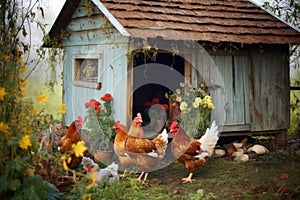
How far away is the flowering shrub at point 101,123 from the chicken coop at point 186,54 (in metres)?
0.15

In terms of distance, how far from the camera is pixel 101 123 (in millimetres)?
8820

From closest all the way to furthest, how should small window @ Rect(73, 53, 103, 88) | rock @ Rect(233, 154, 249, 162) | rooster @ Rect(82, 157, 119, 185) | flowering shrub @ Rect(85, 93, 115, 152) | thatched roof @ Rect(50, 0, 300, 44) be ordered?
rooster @ Rect(82, 157, 119, 185), thatched roof @ Rect(50, 0, 300, 44), flowering shrub @ Rect(85, 93, 115, 152), rock @ Rect(233, 154, 249, 162), small window @ Rect(73, 53, 103, 88)

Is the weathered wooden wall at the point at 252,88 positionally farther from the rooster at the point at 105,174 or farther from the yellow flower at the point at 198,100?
the rooster at the point at 105,174

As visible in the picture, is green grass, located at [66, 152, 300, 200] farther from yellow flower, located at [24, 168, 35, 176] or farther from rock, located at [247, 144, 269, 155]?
yellow flower, located at [24, 168, 35, 176]

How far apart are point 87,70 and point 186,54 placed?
85.1 inches

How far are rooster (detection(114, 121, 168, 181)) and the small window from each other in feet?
7.76

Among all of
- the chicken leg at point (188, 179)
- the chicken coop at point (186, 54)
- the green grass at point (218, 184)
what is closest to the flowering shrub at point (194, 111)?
the chicken coop at point (186, 54)

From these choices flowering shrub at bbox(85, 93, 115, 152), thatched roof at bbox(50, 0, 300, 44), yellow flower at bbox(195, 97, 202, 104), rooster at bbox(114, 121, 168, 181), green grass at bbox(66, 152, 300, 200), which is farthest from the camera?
yellow flower at bbox(195, 97, 202, 104)

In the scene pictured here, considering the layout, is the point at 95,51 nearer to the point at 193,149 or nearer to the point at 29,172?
the point at 193,149

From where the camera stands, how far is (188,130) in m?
9.08

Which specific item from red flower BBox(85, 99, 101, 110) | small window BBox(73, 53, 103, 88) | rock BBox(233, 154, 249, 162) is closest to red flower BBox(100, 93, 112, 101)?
red flower BBox(85, 99, 101, 110)

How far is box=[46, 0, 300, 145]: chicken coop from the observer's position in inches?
342

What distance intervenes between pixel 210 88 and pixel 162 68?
1.93 meters

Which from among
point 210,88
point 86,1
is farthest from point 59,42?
point 210,88
